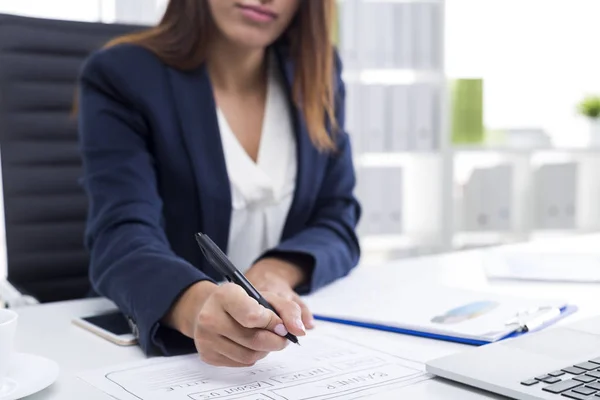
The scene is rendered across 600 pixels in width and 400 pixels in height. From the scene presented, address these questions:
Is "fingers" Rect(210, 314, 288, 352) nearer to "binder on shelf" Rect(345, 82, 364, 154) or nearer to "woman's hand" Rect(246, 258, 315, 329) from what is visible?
"woman's hand" Rect(246, 258, 315, 329)

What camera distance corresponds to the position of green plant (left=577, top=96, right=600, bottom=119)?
2.68m

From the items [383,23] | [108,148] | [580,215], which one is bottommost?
[580,215]

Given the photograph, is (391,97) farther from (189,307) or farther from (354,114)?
(189,307)

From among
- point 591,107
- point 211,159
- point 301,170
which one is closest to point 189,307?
point 211,159

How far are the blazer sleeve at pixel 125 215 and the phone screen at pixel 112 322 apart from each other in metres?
0.02

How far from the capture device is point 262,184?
125 cm

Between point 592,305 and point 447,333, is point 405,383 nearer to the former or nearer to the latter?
point 447,333

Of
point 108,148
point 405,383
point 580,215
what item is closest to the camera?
point 405,383

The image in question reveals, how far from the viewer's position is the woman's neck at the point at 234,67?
1.30 metres

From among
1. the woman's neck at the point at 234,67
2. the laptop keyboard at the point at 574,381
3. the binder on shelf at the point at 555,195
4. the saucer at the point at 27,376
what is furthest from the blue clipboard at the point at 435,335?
the binder on shelf at the point at 555,195

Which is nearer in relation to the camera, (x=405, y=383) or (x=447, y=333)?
(x=405, y=383)

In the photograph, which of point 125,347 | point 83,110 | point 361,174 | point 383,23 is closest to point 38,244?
point 83,110

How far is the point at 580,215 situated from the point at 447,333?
227 centimetres

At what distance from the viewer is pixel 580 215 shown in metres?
2.79
